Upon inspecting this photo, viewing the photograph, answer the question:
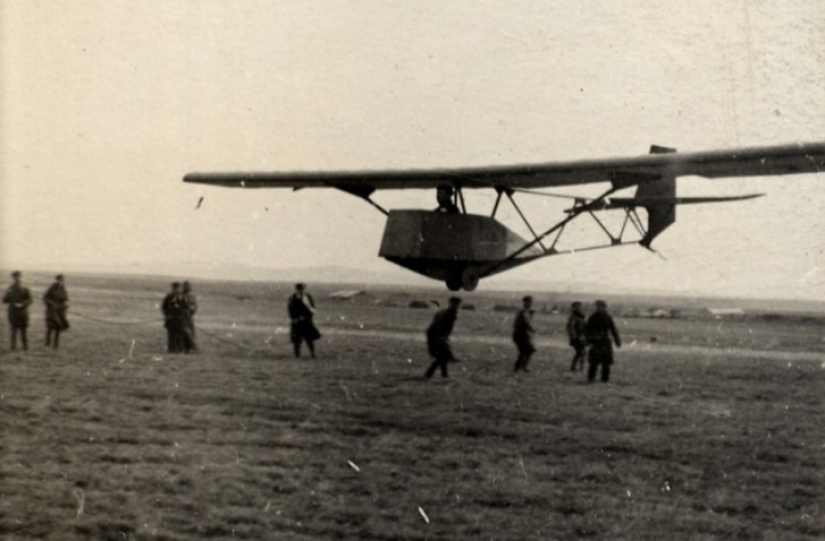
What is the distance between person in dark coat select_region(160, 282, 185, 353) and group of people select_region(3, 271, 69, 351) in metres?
1.55

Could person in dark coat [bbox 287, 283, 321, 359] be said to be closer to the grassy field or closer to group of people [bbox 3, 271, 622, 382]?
group of people [bbox 3, 271, 622, 382]

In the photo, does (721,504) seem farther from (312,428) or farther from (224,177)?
(224,177)

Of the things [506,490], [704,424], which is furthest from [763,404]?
[506,490]

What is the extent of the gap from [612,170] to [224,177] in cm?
508

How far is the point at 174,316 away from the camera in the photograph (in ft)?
40.9

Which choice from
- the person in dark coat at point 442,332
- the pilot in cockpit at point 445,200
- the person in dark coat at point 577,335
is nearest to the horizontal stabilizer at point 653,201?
the person in dark coat at point 577,335

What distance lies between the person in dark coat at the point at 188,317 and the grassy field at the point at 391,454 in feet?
3.65

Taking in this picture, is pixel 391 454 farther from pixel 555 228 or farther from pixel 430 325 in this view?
pixel 555 228

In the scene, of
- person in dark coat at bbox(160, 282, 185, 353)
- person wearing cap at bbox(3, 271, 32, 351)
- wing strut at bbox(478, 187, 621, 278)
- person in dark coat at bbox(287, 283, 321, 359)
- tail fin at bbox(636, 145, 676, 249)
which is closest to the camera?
wing strut at bbox(478, 187, 621, 278)

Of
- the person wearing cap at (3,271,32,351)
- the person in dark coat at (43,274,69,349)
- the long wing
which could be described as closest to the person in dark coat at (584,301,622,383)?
the long wing

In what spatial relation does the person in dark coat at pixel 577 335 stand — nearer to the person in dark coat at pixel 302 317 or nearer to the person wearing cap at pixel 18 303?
the person in dark coat at pixel 302 317

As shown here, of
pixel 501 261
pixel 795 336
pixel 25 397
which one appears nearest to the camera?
pixel 25 397

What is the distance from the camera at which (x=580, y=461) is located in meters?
6.73

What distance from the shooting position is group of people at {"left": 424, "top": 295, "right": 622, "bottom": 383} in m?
10.2
